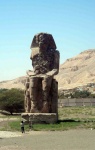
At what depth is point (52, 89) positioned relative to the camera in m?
18.2

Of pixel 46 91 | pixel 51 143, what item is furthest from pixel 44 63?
pixel 51 143

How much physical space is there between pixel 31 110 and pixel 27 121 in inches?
29.9

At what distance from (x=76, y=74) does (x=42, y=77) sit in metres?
128

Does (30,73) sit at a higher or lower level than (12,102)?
higher

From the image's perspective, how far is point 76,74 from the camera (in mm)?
144875

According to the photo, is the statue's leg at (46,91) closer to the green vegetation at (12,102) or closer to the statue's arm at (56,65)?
the statue's arm at (56,65)

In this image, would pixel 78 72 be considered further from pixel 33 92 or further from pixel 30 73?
pixel 33 92

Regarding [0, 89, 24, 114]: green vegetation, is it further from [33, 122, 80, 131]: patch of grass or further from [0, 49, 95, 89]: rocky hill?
[0, 49, 95, 89]: rocky hill

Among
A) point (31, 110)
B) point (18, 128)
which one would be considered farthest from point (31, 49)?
point (18, 128)

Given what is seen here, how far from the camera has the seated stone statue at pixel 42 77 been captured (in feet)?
58.6

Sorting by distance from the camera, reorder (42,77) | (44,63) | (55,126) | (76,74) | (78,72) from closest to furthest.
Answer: (55,126) < (42,77) < (44,63) < (76,74) < (78,72)

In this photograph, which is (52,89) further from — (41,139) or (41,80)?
(41,139)

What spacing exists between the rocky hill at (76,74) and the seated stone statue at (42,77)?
97615 millimetres

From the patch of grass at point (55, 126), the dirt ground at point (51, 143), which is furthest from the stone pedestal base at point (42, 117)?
the dirt ground at point (51, 143)
